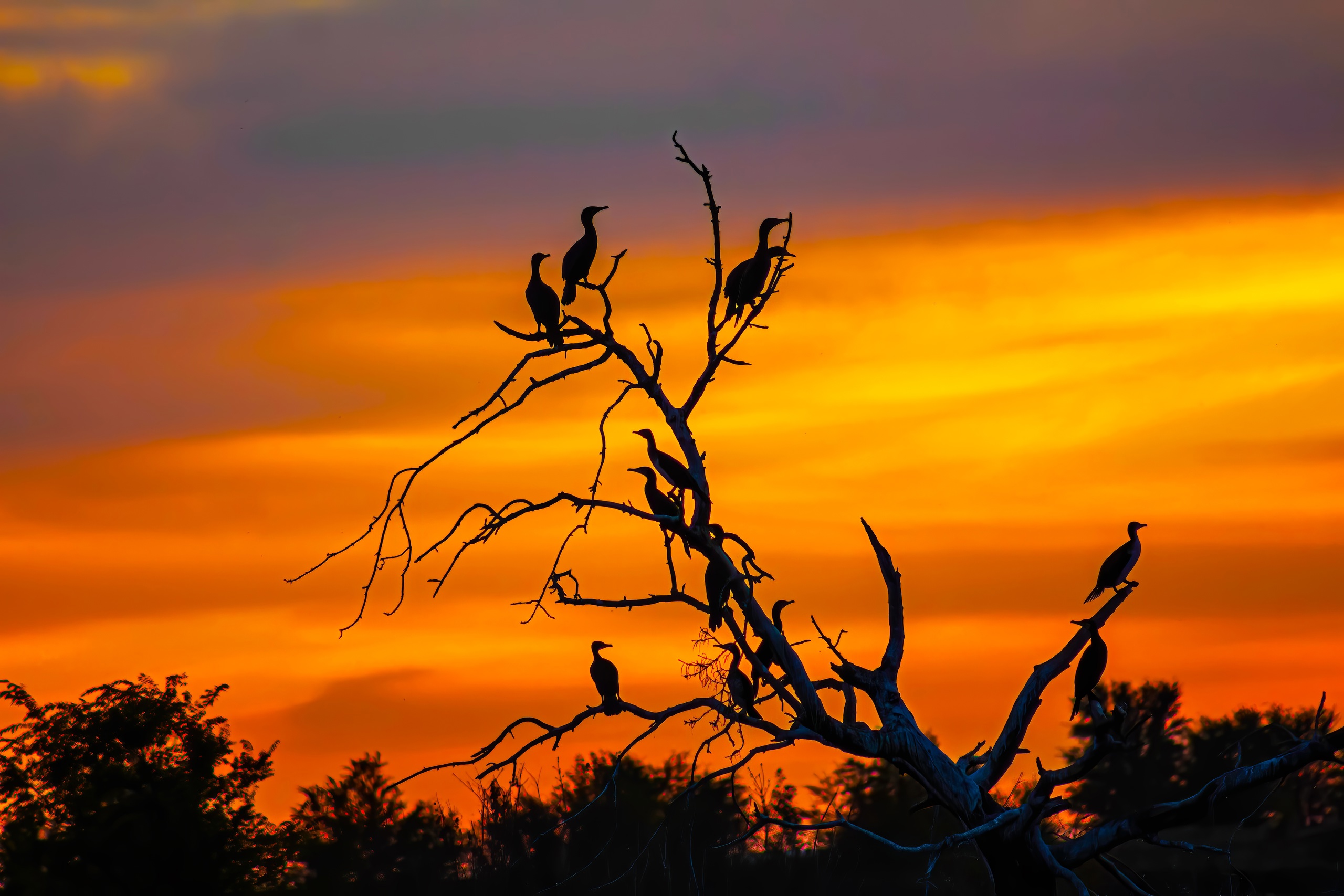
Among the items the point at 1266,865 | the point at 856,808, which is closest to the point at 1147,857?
the point at 1266,865

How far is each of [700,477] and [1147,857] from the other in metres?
50.1

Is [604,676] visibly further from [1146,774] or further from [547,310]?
[1146,774]

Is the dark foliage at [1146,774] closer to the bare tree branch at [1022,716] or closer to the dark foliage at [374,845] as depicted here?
the dark foliage at [374,845]

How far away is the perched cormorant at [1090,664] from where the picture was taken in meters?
13.7

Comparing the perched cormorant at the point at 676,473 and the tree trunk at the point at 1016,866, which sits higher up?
the perched cormorant at the point at 676,473

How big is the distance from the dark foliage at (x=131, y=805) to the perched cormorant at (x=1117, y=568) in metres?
22.2

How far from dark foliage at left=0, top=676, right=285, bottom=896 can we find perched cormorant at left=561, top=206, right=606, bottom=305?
21067 millimetres

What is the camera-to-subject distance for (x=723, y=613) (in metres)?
13.1

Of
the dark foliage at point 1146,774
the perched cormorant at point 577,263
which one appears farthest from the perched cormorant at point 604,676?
the dark foliage at point 1146,774

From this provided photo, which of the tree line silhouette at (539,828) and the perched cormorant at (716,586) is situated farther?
the tree line silhouette at (539,828)

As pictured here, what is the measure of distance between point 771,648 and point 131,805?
21.0 m

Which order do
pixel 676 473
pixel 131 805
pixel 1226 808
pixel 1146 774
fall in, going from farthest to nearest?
pixel 1146 774 < pixel 1226 808 < pixel 131 805 < pixel 676 473

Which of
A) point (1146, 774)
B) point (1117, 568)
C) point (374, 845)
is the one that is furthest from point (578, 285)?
point (1146, 774)

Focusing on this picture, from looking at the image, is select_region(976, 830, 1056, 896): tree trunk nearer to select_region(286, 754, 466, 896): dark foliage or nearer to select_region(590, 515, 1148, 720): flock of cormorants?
select_region(590, 515, 1148, 720): flock of cormorants
